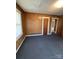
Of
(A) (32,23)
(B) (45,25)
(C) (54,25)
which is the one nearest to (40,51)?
(A) (32,23)

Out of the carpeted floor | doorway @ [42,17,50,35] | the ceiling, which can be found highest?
the ceiling

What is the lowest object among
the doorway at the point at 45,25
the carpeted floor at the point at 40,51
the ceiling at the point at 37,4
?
the carpeted floor at the point at 40,51

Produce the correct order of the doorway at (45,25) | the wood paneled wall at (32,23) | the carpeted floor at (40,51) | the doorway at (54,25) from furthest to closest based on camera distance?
the doorway at (54,25) < the doorway at (45,25) < the wood paneled wall at (32,23) < the carpeted floor at (40,51)

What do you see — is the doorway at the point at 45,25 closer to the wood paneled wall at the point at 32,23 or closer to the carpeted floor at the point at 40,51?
the wood paneled wall at the point at 32,23

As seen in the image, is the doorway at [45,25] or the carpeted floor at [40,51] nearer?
the carpeted floor at [40,51]

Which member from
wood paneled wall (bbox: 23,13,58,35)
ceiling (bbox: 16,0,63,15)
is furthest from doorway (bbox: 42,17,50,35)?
ceiling (bbox: 16,0,63,15)

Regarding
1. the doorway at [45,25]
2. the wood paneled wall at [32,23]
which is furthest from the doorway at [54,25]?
the wood paneled wall at [32,23]

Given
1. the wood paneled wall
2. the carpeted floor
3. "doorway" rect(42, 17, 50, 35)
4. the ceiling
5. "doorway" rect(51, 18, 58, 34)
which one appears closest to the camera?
the carpeted floor

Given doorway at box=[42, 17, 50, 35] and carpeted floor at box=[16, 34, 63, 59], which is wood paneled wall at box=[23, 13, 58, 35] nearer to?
doorway at box=[42, 17, 50, 35]

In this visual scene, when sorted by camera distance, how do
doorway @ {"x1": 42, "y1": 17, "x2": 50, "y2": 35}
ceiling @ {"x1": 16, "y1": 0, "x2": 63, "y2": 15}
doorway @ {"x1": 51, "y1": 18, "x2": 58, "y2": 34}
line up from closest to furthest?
ceiling @ {"x1": 16, "y1": 0, "x2": 63, "y2": 15}
doorway @ {"x1": 42, "y1": 17, "x2": 50, "y2": 35}
doorway @ {"x1": 51, "y1": 18, "x2": 58, "y2": 34}

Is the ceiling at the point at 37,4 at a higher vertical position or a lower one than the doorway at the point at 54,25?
higher

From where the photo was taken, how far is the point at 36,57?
10.4 feet

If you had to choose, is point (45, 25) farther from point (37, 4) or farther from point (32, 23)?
point (37, 4)
